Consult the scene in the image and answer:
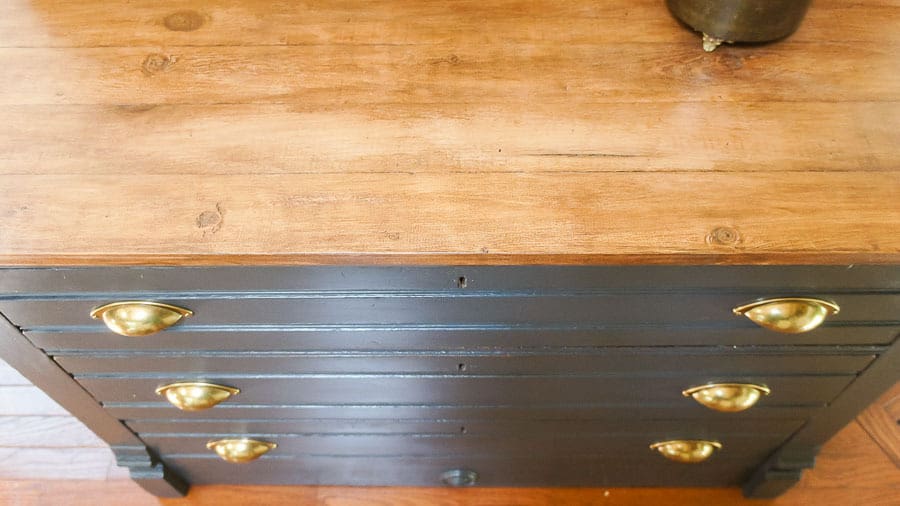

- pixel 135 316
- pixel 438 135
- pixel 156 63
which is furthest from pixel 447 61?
pixel 135 316

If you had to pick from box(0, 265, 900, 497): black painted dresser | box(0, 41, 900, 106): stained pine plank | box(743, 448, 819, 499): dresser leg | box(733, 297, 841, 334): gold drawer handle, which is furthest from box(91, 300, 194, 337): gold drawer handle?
box(743, 448, 819, 499): dresser leg

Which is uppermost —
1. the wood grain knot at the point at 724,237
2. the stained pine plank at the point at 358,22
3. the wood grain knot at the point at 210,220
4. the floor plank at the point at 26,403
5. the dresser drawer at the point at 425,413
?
the stained pine plank at the point at 358,22

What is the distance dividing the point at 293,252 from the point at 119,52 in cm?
39

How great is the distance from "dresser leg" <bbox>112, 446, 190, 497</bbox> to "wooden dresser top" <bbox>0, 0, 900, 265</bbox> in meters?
0.58

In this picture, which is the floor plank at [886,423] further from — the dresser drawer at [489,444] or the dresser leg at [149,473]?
the dresser leg at [149,473]

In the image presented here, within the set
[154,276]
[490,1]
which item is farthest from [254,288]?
[490,1]

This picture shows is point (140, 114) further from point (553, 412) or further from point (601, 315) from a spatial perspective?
point (553, 412)

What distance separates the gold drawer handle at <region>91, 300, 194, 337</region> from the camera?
717mm

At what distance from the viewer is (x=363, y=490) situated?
129 centimetres

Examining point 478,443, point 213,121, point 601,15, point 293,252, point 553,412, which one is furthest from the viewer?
point 478,443

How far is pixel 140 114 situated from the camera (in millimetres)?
746

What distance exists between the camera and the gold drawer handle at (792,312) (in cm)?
71

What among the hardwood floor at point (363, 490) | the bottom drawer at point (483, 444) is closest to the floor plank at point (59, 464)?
the hardwood floor at point (363, 490)

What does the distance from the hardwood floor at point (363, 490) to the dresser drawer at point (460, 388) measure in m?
0.40
